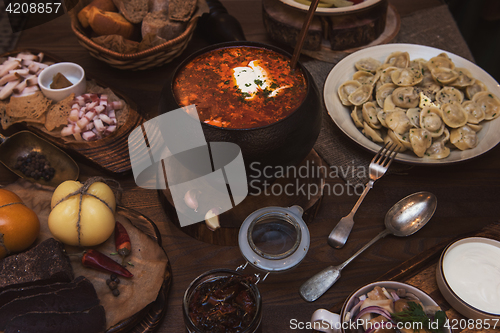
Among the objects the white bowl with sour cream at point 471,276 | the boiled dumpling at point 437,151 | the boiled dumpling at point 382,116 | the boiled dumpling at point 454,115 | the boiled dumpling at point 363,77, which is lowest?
the white bowl with sour cream at point 471,276

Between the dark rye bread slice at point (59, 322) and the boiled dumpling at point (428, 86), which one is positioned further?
the boiled dumpling at point (428, 86)

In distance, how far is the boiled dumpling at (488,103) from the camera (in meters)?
1.79

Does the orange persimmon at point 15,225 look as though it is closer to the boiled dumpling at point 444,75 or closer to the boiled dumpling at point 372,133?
the boiled dumpling at point 372,133

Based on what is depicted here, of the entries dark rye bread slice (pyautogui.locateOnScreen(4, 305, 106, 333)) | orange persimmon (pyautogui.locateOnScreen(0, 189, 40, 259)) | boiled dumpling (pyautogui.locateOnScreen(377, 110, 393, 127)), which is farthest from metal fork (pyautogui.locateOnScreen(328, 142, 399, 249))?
orange persimmon (pyautogui.locateOnScreen(0, 189, 40, 259))

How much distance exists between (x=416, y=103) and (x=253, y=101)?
95cm

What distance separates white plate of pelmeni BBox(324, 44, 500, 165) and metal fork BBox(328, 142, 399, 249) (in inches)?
1.6

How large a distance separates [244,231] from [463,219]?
0.94 meters

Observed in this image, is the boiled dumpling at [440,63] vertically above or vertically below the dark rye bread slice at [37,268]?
above

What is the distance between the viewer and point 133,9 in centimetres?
210

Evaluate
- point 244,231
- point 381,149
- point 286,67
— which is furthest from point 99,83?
point 381,149

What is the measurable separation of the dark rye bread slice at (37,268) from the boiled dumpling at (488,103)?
186 cm

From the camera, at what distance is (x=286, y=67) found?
1450 mm

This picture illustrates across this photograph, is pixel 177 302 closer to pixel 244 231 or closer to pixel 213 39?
pixel 244 231

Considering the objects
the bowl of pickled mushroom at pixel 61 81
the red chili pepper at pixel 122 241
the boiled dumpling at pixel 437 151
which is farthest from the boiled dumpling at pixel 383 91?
the bowl of pickled mushroom at pixel 61 81
